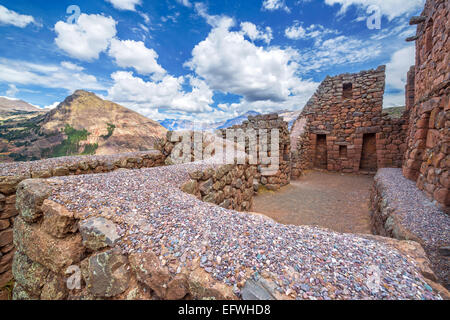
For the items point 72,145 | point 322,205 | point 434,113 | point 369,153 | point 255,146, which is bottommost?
point 322,205

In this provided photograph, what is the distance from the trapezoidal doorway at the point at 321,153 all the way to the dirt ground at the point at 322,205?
365 centimetres

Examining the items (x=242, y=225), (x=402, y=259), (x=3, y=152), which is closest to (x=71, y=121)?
(x=3, y=152)

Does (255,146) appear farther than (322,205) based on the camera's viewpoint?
Yes

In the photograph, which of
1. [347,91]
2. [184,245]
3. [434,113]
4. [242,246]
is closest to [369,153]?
[347,91]

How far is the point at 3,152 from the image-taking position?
500 inches

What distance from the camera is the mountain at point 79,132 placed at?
1439 cm

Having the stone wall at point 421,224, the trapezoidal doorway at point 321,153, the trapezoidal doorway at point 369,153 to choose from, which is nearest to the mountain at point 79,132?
the stone wall at point 421,224

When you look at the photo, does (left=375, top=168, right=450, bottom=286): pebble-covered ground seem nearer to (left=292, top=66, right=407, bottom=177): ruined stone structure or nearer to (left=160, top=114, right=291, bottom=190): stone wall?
(left=160, top=114, right=291, bottom=190): stone wall

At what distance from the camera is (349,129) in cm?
1248

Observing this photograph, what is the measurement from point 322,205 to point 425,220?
12.1 feet

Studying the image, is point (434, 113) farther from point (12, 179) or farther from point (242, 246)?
point (12, 179)

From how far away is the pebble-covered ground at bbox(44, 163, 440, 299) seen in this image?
1.18m

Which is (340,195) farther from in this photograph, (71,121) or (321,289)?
(71,121)
